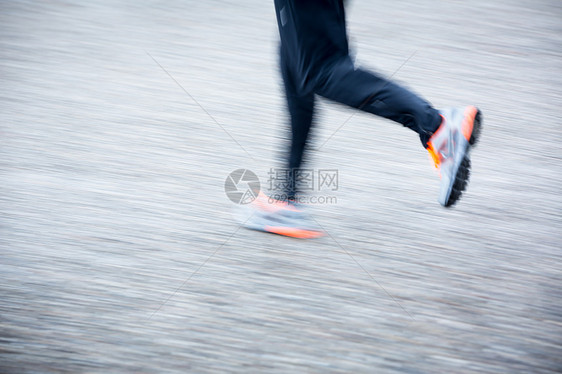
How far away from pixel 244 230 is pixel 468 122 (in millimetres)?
1081

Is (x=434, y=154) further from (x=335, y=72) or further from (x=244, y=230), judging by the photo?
(x=244, y=230)

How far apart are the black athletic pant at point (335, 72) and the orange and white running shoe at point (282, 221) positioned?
0.59 m

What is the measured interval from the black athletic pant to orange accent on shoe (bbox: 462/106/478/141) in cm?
11

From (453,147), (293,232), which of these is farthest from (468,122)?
(293,232)

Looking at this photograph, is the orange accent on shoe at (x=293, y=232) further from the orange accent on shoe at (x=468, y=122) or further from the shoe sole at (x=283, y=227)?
the orange accent on shoe at (x=468, y=122)

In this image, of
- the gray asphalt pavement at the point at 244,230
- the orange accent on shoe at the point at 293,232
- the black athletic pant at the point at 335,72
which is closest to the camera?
the gray asphalt pavement at the point at 244,230

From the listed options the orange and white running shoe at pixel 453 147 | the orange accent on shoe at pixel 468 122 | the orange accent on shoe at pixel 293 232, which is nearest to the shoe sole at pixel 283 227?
the orange accent on shoe at pixel 293 232

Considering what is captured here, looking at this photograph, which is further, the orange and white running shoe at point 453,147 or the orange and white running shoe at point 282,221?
the orange and white running shoe at point 282,221

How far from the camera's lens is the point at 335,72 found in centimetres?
177

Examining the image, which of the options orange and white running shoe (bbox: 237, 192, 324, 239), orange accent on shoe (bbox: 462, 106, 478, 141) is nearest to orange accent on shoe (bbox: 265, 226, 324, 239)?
orange and white running shoe (bbox: 237, 192, 324, 239)

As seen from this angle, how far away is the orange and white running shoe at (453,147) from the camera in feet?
5.77

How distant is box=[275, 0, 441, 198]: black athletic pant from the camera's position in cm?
175

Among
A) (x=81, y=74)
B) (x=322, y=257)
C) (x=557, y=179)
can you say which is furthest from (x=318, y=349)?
(x=81, y=74)

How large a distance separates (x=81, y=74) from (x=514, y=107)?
323cm
